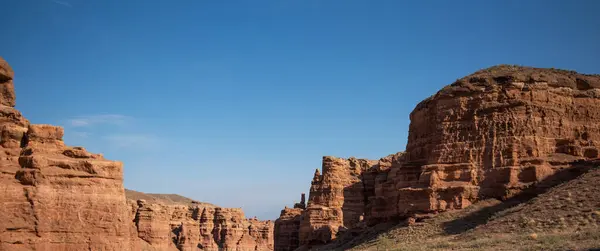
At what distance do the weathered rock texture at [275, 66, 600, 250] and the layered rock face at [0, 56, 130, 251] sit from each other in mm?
24030

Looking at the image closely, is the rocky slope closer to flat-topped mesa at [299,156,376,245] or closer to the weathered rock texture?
the weathered rock texture

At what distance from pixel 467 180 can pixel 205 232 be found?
63.3m

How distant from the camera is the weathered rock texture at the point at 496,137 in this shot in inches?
1858

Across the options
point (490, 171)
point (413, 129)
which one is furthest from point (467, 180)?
point (413, 129)

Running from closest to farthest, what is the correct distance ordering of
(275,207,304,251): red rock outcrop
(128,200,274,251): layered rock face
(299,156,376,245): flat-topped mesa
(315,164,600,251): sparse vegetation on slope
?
(315,164,600,251): sparse vegetation on slope
(299,156,376,245): flat-topped mesa
(275,207,304,251): red rock outcrop
(128,200,274,251): layered rock face

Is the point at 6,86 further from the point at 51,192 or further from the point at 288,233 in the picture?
the point at 288,233

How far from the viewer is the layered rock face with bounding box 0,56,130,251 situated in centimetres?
A: 2877

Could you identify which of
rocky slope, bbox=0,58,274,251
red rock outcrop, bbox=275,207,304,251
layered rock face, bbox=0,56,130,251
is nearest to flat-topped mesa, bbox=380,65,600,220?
rocky slope, bbox=0,58,274,251

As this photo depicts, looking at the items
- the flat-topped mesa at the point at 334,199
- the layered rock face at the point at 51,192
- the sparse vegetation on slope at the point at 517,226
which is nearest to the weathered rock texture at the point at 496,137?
the sparse vegetation on slope at the point at 517,226

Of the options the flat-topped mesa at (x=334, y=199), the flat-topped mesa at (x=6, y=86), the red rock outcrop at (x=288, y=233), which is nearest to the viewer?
the flat-topped mesa at (x=6, y=86)

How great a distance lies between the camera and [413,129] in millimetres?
56594

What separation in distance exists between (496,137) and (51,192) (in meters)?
30.2

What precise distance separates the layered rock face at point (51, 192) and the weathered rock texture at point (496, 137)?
24.0m

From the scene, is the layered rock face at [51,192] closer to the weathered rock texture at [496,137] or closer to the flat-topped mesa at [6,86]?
the flat-topped mesa at [6,86]
